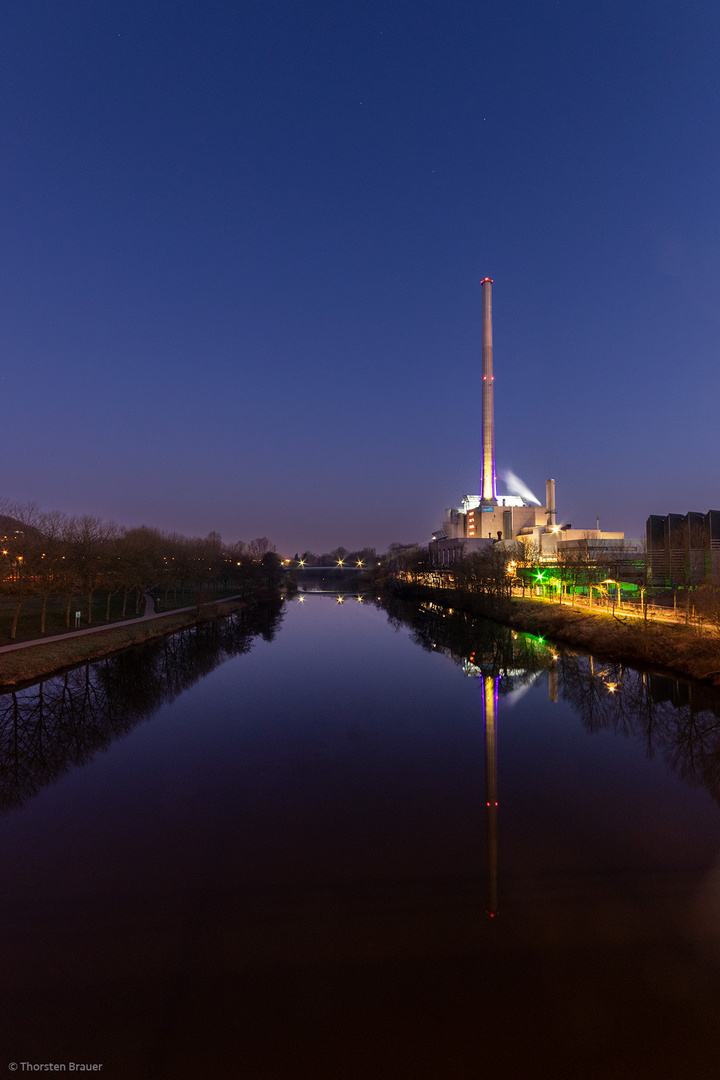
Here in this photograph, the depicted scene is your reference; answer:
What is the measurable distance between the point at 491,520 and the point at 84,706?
72399mm

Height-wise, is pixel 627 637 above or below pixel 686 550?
below

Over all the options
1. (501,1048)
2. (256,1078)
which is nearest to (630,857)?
(501,1048)

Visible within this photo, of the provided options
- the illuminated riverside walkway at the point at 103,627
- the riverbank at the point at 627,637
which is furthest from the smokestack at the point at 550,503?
the illuminated riverside walkway at the point at 103,627

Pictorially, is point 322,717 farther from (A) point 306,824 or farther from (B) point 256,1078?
(B) point 256,1078

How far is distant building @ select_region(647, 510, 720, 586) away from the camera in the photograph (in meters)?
35.8

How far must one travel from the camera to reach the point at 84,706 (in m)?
14.9

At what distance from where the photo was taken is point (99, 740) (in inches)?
488

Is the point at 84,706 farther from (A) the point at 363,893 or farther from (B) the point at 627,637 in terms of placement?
(B) the point at 627,637

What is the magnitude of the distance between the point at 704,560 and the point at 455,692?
92.2 feet

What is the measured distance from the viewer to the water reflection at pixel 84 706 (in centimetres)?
1079

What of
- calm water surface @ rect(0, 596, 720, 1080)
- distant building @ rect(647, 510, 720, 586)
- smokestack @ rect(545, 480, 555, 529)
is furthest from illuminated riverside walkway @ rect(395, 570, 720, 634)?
smokestack @ rect(545, 480, 555, 529)

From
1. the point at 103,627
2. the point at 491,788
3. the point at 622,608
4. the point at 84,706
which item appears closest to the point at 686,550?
the point at 622,608

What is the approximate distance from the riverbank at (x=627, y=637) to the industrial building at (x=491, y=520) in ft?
133

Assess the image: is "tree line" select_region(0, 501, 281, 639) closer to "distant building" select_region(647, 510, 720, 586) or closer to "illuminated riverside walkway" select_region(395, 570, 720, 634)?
"illuminated riverside walkway" select_region(395, 570, 720, 634)
